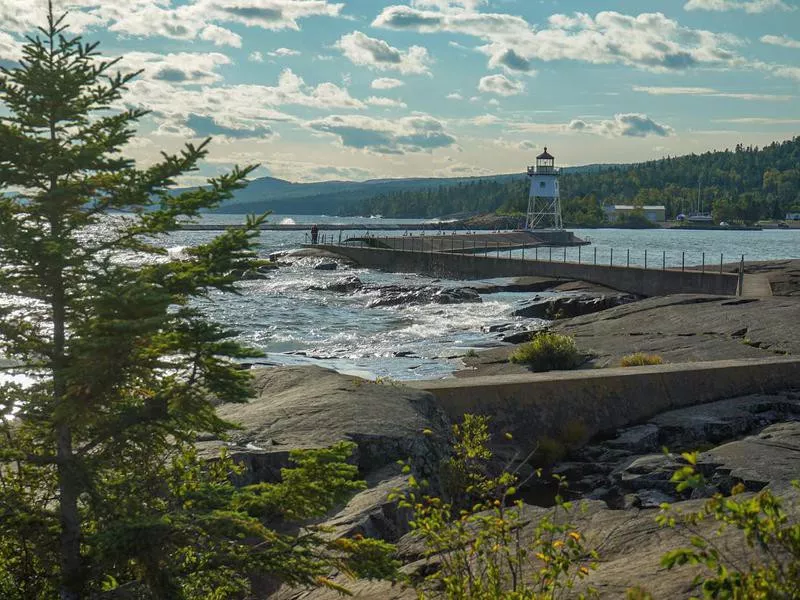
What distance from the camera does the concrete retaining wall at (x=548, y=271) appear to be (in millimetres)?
43719

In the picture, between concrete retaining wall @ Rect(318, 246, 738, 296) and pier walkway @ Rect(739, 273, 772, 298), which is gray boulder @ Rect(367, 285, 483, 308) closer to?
concrete retaining wall @ Rect(318, 246, 738, 296)

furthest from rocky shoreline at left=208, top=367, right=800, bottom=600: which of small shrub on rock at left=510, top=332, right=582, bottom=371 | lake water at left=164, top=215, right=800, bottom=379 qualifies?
lake water at left=164, top=215, right=800, bottom=379

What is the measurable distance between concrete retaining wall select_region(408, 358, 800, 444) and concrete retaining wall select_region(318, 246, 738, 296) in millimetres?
24615

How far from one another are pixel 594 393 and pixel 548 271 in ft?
127

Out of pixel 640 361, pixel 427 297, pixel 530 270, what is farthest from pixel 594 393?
pixel 530 270

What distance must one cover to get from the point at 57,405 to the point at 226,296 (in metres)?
50.3

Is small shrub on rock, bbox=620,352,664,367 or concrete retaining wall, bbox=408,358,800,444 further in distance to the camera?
small shrub on rock, bbox=620,352,664,367

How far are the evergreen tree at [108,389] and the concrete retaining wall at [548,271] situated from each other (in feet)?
124

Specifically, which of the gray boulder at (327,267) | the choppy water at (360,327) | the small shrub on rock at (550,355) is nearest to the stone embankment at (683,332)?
the small shrub on rock at (550,355)

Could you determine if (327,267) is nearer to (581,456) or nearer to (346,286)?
(346,286)

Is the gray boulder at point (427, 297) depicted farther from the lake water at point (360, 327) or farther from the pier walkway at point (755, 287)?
the pier walkway at point (755, 287)

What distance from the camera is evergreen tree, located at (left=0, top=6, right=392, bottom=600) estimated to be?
695cm

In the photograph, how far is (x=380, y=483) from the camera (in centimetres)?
1093

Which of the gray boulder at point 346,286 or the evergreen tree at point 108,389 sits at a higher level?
the evergreen tree at point 108,389
